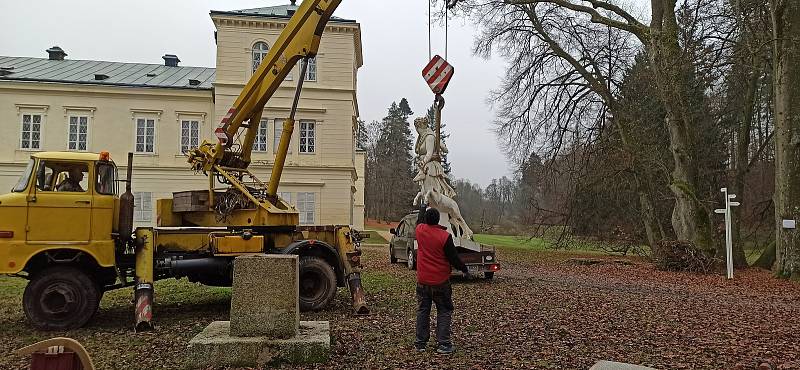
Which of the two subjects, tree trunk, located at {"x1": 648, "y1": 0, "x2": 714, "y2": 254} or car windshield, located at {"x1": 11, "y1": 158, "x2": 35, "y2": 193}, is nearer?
car windshield, located at {"x1": 11, "y1": 158, "x2": 35, "y2": 193}

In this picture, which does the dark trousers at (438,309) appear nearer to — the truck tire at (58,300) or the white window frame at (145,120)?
the truck tire at (58,300)

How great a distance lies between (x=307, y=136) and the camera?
31203 millimetres

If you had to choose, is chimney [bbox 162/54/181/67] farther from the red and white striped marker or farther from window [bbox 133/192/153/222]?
the red and white striped marker

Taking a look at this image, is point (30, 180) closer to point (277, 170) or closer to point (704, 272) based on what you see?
point (277, 170)

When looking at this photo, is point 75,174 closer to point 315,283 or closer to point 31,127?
point 315,283

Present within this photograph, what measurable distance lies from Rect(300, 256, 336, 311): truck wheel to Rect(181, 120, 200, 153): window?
23.3 meters

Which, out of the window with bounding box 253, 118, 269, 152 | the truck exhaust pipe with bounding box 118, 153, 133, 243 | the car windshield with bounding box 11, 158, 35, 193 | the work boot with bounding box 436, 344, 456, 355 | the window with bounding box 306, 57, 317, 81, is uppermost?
the window with bounding box 306, 57, 317, 81

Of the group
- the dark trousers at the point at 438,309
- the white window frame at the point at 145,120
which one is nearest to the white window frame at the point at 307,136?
the white window frame at the point at 145,120

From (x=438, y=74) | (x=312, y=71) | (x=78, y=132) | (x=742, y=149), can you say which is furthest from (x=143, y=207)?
(x=742, y=149)

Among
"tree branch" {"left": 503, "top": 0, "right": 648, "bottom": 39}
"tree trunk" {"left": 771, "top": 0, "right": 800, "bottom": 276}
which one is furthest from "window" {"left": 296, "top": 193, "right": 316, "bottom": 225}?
"tree trunk" {"left": 771, "top": 0, "right": 800, "bottom": 276}

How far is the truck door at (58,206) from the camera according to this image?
28.0ft

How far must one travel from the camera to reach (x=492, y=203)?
9531 centimetres

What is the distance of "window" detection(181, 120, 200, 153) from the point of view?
31.4m

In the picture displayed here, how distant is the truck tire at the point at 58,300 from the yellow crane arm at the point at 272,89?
3340 mm
